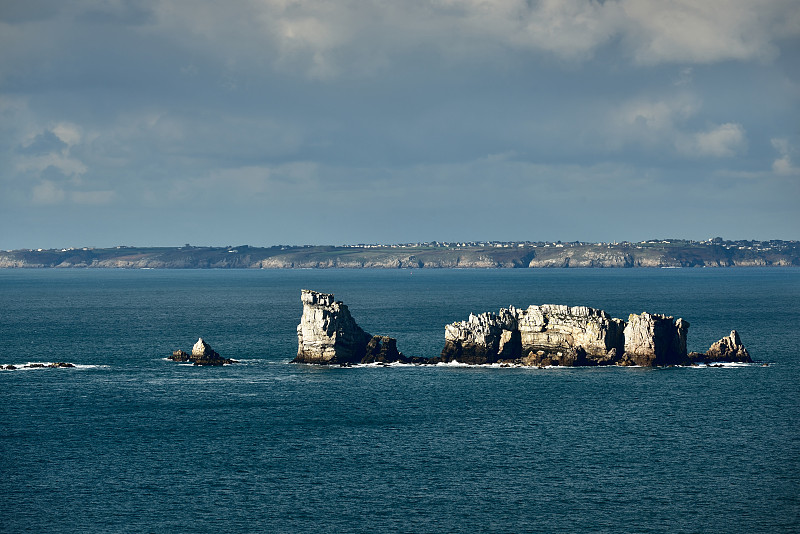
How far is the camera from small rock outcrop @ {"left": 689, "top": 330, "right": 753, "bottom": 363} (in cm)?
11150

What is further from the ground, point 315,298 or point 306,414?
point 315,298

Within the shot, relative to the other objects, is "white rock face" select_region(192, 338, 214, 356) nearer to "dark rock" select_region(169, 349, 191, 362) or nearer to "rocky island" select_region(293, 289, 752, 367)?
"dark rock" select_region(169, 349, 191, 362)

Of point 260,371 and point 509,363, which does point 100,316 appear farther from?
point 509,363

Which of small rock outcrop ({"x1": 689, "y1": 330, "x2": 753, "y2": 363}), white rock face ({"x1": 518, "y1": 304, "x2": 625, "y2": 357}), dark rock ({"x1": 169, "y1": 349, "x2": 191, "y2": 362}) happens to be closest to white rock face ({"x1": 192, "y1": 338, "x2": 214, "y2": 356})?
dark rock ({"x1": 169, "y1": 349, "x2": 191, "y2": 362})

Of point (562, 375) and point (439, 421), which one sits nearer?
point (439, 421)

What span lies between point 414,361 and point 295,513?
57576 millimetres

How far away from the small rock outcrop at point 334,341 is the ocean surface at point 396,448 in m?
3.90

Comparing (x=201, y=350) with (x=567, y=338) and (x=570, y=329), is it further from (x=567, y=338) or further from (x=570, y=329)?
(x=570, y=329)

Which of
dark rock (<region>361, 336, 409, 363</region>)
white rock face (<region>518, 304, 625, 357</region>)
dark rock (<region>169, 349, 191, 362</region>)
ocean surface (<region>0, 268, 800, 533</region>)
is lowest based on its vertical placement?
ocean surface (<region>0, 268, 800, 533</region>)

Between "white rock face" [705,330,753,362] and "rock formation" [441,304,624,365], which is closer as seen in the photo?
"rock formation" [441,304,624,365]

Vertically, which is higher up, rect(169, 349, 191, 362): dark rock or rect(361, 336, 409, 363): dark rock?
rect(361, 336, 409, 363): dark rock

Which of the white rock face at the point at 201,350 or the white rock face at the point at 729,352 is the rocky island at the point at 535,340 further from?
the white rock face at the point at 201,350

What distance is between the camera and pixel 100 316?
616 feet

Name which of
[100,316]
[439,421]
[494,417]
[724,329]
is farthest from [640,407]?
[100,316]
